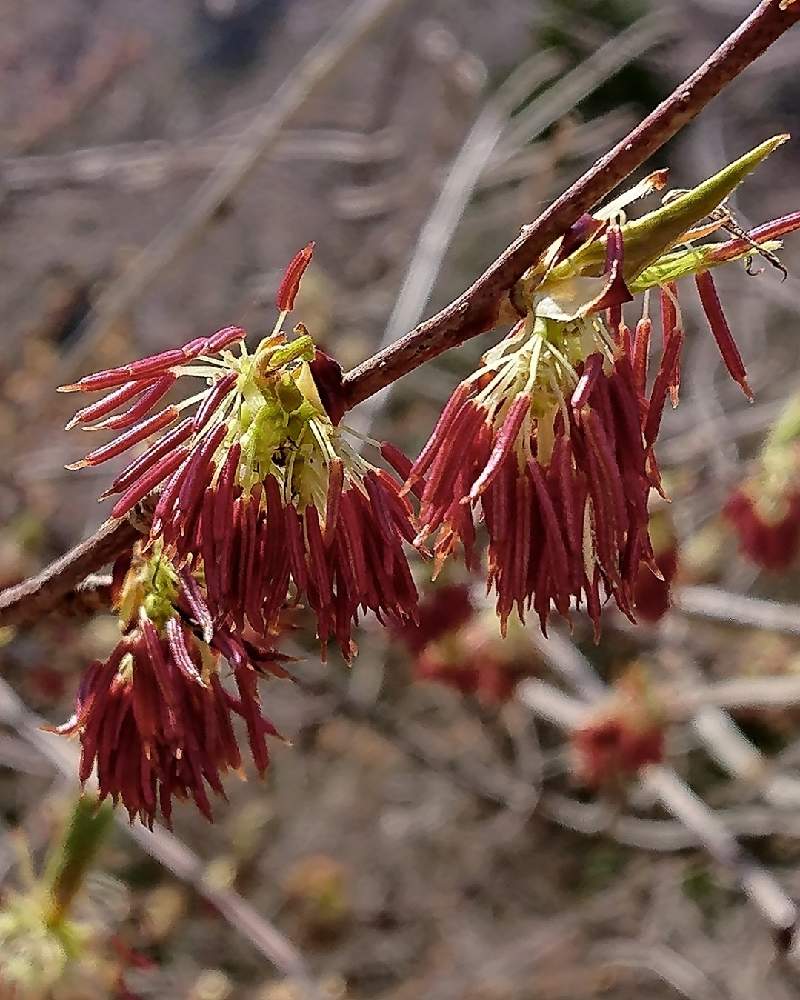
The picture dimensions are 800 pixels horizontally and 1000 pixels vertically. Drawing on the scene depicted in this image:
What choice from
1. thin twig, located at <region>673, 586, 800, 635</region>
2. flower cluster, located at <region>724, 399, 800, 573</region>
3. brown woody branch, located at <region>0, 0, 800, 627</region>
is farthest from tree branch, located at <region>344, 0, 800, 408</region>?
thin twig, located at <region>673, 586, 800, 635</region>

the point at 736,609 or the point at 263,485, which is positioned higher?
the point at 263,485

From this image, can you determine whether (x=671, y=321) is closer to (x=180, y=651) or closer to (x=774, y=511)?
(x=180, y=651)

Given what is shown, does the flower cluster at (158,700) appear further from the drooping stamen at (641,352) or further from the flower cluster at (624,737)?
the flower cluster at (624,737)

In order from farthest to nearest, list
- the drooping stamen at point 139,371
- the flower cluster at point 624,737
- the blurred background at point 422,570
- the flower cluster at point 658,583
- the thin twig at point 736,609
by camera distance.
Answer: the blurred background at point 422,570, the thin twig at point 736,609, the flower cluster at point 624,737, the flower cluster at point 658,583, the drooping stamen at point 139,371

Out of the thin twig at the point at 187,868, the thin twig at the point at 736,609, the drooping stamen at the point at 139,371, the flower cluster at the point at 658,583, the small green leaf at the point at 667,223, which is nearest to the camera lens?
the small green leaf at the point at 667,223

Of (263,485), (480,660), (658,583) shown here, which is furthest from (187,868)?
(263,485)

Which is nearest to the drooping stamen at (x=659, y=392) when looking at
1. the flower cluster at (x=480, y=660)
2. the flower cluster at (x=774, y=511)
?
the flower cluster at (x=774, y=511)

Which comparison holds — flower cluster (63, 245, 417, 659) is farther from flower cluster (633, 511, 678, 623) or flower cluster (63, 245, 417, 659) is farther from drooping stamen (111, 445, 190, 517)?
flower cluster (633, 511, 678, 623)
